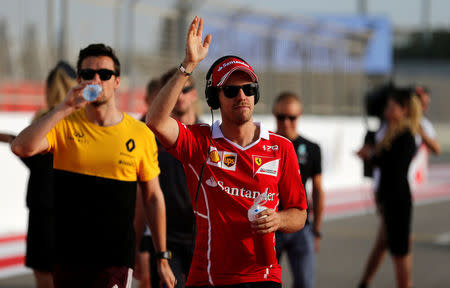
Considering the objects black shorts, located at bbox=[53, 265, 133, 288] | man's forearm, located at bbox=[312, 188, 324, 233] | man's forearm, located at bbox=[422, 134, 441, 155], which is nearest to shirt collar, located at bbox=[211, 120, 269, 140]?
black shorts, located at bbox=[53, 265, 133, 288]

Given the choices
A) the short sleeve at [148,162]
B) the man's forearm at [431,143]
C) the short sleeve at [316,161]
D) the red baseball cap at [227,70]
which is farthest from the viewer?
the man's forearm at [431,143]

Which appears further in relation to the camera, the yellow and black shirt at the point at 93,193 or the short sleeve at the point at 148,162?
the short sleeve at the point at 148,162

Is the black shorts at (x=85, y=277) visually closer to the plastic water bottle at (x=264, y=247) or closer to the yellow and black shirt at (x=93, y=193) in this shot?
the yellow and black shirt at (x=93, y=193)

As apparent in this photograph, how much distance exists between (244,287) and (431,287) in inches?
192

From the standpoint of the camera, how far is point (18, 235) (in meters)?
10.5

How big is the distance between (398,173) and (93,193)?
3870mm

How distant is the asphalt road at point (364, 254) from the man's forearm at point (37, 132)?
4207 mm

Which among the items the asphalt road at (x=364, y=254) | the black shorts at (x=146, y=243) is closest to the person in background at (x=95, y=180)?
the black shorts at (x=146, y=243)

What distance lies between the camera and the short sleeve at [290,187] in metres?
3.58

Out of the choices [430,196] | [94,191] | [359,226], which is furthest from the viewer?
[430,196]

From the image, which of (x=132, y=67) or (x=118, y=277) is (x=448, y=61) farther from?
(x=118, y=277)

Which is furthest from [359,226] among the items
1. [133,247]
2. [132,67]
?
[133,247]

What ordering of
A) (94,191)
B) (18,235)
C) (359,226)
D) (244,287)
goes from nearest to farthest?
(244,287), (94,191), (18,235), (359,226)

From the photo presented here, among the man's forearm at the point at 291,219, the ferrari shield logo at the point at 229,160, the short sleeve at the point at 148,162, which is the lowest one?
the man's forearm at the point at 291,219
